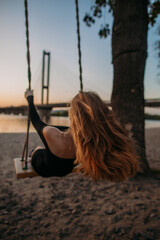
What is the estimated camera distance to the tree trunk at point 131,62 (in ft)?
9.86

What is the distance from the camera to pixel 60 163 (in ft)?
5.51

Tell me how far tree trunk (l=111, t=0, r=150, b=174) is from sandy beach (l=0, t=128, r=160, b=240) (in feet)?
2.89

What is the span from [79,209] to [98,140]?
1285 millimetres

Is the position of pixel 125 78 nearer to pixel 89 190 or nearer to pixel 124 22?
pixel 124 22

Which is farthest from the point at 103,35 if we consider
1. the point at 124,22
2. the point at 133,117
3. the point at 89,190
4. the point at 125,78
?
the point at 89,190

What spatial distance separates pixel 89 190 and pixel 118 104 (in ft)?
4.99

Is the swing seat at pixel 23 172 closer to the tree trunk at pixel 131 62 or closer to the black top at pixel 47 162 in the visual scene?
the black top at pixel 47 162

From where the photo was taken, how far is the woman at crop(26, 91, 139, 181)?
1499mm

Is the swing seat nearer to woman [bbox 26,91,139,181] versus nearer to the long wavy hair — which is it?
woman [bbox 26,91,139,181]

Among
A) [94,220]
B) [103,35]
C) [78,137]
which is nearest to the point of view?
[78,137]

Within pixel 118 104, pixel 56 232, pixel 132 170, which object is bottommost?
pixel 56 232

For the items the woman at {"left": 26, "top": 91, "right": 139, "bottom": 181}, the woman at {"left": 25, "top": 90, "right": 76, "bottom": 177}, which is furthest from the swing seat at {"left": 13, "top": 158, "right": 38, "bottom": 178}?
the woman at {"left": 26, "top": 91, "right": 139, "bottom": 181}

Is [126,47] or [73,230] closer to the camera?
[73,230]

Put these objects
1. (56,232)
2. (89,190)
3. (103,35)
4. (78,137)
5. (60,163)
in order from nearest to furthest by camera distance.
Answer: (78,137), (60,163), (56,232), (89,190), (103,35)
